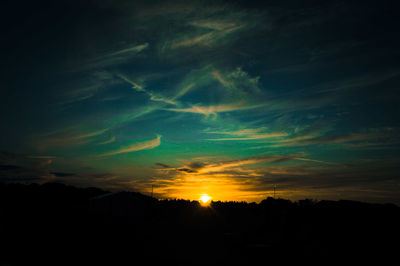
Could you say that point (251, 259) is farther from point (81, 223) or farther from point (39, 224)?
point (39, 224)

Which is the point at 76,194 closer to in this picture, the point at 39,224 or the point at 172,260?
the point at 39,224

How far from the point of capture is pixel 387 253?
27.2 m

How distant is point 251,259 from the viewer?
71.9 feet

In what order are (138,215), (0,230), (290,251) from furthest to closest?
(138,215) < (0,230) < (290,251)

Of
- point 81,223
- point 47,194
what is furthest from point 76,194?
point 81,223

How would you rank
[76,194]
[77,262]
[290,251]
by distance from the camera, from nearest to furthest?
1. [77,262]
2. [290,251]
3. [76,194]

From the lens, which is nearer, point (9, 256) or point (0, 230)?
point (9, 256)

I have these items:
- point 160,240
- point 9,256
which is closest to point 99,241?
point 160,240

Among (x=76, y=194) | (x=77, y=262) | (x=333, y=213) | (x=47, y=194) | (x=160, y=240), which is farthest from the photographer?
(x=76, y=194)

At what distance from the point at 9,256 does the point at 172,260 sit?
1104 cm

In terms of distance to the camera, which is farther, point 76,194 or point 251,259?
point 76,194

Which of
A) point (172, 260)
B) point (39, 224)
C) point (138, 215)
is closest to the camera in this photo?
point (172, 260)

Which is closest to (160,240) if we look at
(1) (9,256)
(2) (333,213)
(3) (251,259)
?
(3) (251,259)

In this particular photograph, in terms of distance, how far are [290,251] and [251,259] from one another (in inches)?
208
